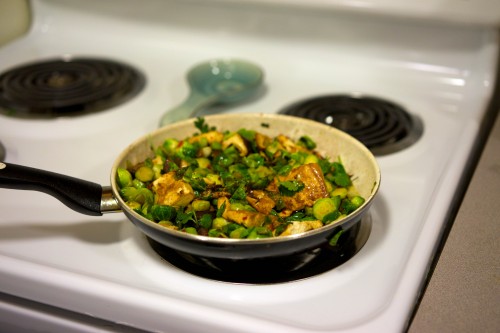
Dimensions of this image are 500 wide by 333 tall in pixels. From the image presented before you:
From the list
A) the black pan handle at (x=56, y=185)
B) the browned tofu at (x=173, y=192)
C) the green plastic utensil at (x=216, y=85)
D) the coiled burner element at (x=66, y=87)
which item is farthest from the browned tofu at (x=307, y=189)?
the coiled burner element at (x=66, y=87)

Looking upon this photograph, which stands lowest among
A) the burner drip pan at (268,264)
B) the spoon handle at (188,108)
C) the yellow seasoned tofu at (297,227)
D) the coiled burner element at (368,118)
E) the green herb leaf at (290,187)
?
the burner drip pan at (268,264)

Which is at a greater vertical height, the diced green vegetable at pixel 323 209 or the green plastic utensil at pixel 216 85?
the diced green vegetable at pixel 323 209

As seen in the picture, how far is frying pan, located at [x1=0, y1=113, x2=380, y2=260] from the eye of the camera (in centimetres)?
60

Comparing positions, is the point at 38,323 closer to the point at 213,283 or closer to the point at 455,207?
the point at 213,283

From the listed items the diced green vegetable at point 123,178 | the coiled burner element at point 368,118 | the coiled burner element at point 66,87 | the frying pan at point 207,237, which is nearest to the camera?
the frying pan at point 207,237

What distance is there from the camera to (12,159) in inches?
35.6

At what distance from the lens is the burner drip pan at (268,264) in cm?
65

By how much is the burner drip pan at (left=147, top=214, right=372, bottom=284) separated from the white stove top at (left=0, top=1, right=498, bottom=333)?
12mm

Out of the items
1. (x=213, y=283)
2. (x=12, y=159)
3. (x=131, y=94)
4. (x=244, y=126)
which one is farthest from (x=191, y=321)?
(x=131, y=94)

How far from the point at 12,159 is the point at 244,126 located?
0.38m

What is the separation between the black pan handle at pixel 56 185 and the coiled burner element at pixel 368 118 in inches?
16.9

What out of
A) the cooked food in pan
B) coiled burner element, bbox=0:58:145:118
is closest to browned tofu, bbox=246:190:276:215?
the cooked food in pan

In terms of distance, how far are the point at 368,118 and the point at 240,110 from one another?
23 cm

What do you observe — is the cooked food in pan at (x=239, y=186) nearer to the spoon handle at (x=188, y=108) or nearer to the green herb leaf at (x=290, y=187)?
the green herb leaf at (x=290, y=187)
